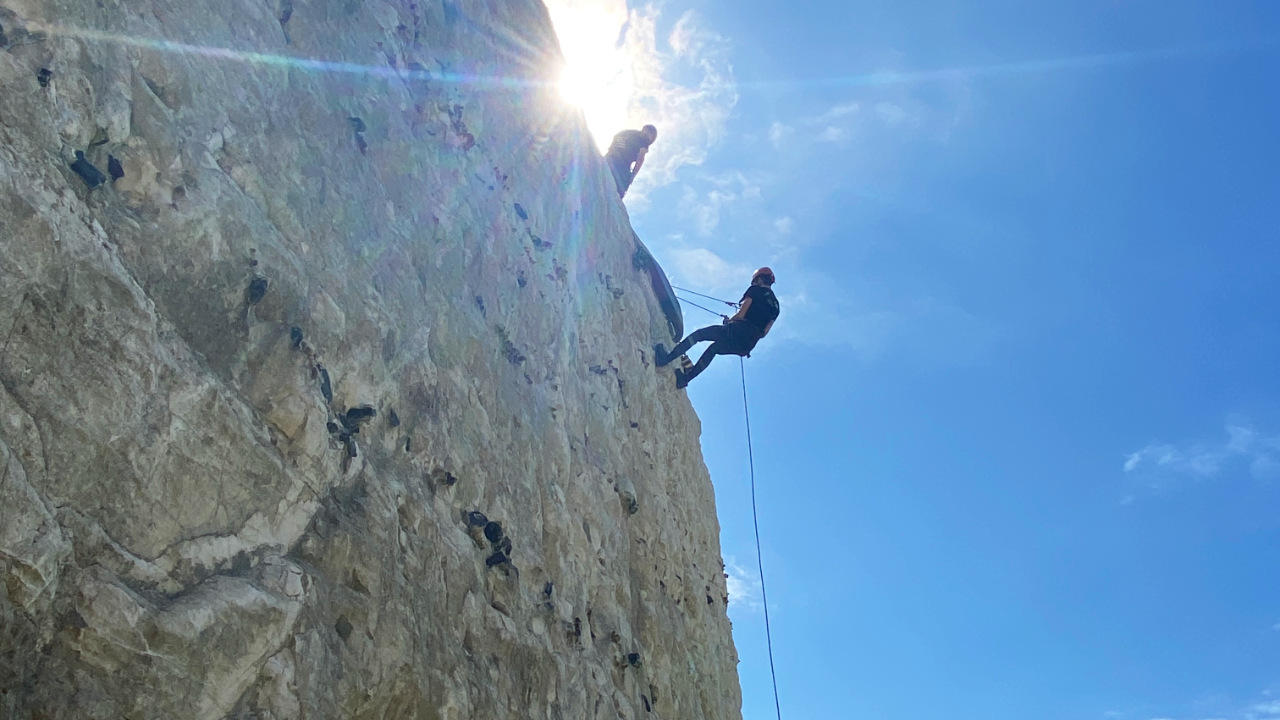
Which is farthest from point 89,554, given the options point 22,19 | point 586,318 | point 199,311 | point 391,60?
point 586,318

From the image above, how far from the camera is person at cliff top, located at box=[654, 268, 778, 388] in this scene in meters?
15.2

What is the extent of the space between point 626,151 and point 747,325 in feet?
17.4

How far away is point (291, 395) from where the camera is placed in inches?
257

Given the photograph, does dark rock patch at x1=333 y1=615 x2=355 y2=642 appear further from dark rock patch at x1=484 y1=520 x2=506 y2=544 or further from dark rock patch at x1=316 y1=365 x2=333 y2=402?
dark rock patch at x1=484 y1=520 x2=506 y2=544

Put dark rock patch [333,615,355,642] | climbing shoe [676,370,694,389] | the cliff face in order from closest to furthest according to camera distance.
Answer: the cliff face
dark rock patch [333,615,355,642]
climbing shoe [676,370,694,389]

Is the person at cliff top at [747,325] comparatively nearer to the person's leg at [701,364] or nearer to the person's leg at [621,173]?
the person's leg at [701,364]

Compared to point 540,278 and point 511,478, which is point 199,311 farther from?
point 540,278

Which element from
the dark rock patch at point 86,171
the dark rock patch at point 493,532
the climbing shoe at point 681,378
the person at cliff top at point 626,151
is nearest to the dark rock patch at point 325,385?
the dark rock patch at point 86,171

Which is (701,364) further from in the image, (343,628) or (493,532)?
(343,628)

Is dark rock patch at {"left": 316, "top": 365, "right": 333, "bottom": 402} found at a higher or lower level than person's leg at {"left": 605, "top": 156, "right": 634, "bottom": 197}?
lower

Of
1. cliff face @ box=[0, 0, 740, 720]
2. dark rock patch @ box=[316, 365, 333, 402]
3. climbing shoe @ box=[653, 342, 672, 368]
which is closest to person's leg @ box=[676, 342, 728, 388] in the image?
climbing shoe @ box=[653, 342, 672, 368]

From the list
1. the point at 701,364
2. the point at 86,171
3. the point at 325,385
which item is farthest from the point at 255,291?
the point at 701,364

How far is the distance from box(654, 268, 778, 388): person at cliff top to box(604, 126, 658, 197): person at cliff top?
428cm

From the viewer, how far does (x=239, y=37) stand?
770 cm
